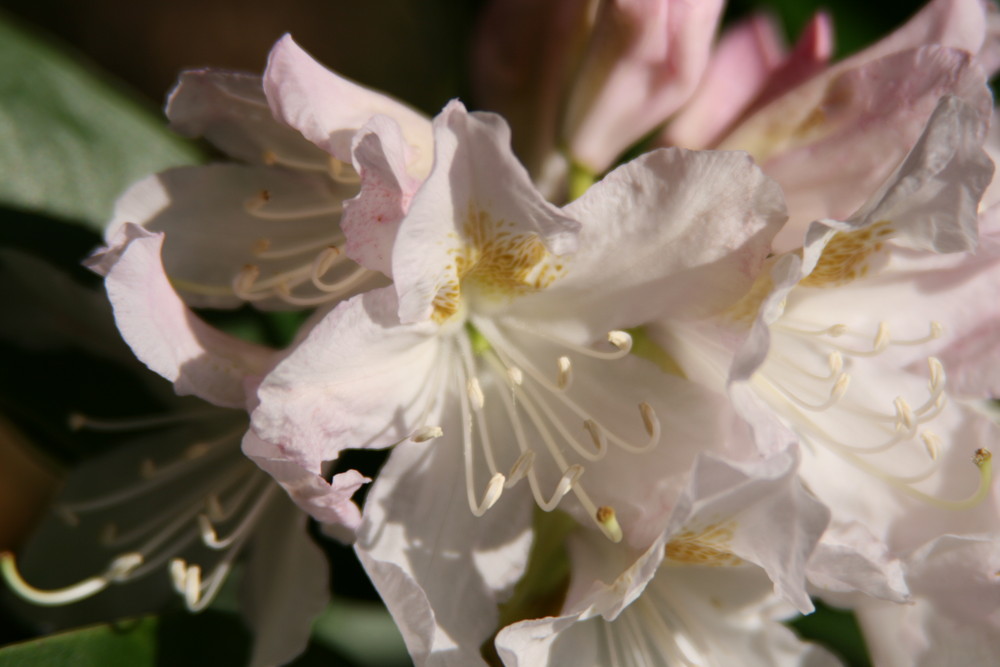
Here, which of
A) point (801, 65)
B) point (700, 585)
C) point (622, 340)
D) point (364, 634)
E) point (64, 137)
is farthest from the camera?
point (364, 634)

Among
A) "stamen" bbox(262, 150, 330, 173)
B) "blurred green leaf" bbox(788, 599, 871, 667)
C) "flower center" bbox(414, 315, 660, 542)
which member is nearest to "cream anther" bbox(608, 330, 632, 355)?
"flower center" bbox(414, 315, 660, 542)

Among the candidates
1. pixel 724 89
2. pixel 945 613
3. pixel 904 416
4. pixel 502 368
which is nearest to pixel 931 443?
pixel 904 416

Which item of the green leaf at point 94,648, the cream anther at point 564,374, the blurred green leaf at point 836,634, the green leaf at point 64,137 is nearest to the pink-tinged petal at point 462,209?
the cream anther at point 564,374

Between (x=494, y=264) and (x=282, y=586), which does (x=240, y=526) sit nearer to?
(x=282, y=586)

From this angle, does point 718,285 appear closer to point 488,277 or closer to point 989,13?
point 488,277

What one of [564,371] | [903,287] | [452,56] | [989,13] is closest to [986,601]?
[903,287]

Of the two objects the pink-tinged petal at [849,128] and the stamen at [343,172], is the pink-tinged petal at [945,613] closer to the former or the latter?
the pink-tinged petal at [849,128]

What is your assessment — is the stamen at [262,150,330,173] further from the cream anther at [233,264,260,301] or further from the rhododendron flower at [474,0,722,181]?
the rhododendron flower at [474,0,722,181]
